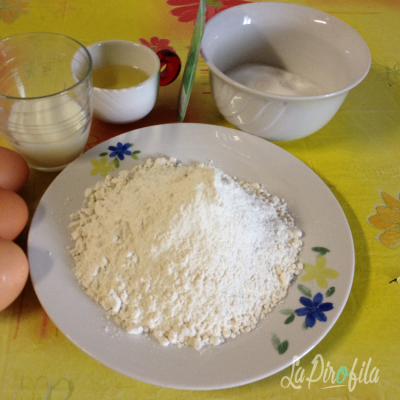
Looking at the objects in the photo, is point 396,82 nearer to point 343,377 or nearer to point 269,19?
point 269,19

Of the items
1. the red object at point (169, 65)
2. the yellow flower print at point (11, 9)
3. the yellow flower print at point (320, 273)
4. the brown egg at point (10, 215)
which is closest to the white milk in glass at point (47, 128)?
the brown egg at point (10, 215)

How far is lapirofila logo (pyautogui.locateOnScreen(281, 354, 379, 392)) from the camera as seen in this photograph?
0.54 meters

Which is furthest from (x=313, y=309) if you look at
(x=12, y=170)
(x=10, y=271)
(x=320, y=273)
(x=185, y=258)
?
(x=12, y=170)

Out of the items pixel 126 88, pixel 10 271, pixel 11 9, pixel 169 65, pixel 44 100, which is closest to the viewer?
pixel 10 271

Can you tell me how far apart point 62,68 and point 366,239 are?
0.72 m

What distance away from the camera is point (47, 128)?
25.5 inches

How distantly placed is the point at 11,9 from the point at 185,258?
970 mm

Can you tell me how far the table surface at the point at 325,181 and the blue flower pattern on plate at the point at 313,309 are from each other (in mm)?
60

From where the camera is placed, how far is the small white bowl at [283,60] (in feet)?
2.37

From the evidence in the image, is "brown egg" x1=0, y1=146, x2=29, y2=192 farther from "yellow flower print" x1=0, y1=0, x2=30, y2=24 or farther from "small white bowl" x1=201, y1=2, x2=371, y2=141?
"yellow flower print" x1=0, y1=0, x2=30, y2=24

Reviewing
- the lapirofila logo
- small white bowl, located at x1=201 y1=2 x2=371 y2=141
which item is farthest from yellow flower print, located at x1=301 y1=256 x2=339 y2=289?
small white bowl, located at x1=201 y1=2 x2=371 y2=141

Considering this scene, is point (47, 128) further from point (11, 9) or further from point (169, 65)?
point (11, 9)

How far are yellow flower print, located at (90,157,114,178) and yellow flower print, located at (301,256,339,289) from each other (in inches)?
15.8

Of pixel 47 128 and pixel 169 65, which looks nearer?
pixel 47 128
